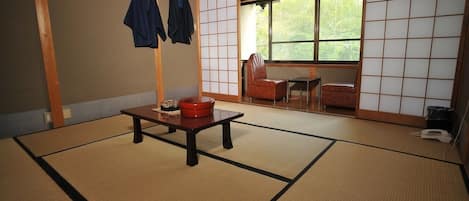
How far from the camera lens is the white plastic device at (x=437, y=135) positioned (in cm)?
274

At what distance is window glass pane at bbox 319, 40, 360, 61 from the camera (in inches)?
185

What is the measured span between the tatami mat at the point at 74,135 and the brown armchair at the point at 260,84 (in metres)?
2.24

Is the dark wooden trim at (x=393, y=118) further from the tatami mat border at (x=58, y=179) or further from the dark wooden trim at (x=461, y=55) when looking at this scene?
the tatami mat border at (x=58, y=179)

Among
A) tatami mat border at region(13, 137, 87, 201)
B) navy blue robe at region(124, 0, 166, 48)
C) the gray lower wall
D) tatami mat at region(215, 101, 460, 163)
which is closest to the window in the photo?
tatami mat at region(215, 101, 460, 163)

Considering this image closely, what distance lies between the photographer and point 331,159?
2.34 m

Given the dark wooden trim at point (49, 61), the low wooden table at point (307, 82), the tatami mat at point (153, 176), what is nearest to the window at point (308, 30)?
the low wooden table at point (307, 82)

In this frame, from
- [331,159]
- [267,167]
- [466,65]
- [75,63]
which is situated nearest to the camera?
[267,167]

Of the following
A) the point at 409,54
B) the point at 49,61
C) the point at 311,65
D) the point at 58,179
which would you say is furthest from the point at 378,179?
the point at 49,61

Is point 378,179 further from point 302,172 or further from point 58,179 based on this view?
point 58,179

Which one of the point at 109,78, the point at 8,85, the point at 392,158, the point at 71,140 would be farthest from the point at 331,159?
the point at 8,85

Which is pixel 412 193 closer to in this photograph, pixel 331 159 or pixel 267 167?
pixel 331 159

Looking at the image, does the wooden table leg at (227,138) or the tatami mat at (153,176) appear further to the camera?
the wooden table leg at (227,138)

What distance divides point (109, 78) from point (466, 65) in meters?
4.52

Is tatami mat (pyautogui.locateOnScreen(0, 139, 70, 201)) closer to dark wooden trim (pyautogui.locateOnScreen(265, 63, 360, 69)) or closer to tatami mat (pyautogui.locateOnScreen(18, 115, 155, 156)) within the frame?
Answer: tatami mat (pyautogui.locateOnScreen(18, 115, 155, 156))
